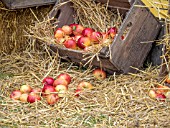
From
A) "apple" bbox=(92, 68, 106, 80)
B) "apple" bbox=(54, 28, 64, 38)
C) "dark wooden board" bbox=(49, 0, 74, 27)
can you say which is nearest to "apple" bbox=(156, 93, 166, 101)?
"apple" bbox=(92, 68, 106, 80)

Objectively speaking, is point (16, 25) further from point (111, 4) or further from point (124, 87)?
point (124, 87)

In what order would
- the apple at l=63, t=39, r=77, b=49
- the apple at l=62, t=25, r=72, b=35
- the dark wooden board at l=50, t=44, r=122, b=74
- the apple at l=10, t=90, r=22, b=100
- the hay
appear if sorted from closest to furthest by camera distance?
the apple at l=10, t=90, r=22, b=100
the dark wooden board at l=50, t=44, r=122, b=74
the apple at l=63, t=39, r=77, b=49
the apple at l=62, t=25, r=72, b=35
the hay

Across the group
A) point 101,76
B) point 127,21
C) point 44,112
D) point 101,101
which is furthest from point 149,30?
point 44,112

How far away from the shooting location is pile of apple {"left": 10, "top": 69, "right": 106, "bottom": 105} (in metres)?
4.44

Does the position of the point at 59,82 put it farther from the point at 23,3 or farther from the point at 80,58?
the point at 23,3

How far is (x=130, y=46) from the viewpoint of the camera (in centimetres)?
483

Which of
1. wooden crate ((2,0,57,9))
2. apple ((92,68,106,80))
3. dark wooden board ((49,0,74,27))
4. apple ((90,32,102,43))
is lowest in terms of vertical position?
apple ((92,68,106,80))

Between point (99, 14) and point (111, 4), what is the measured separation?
0.19m

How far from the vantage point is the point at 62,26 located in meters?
5.57

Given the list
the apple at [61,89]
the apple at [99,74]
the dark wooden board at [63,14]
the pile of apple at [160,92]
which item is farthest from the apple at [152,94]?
the dark wooden board at [63,14]

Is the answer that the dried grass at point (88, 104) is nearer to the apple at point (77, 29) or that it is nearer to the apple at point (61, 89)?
the apple at point (61, 89)

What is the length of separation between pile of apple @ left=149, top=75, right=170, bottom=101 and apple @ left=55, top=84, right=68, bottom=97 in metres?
A: 0.79

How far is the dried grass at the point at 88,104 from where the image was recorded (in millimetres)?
4023

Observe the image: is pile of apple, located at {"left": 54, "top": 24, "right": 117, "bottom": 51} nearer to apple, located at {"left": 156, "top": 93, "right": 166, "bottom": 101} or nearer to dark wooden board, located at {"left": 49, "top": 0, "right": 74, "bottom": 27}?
dark wooden board, located at {"left": 49, "top": 0, "right": 74, "bottom": 27}
